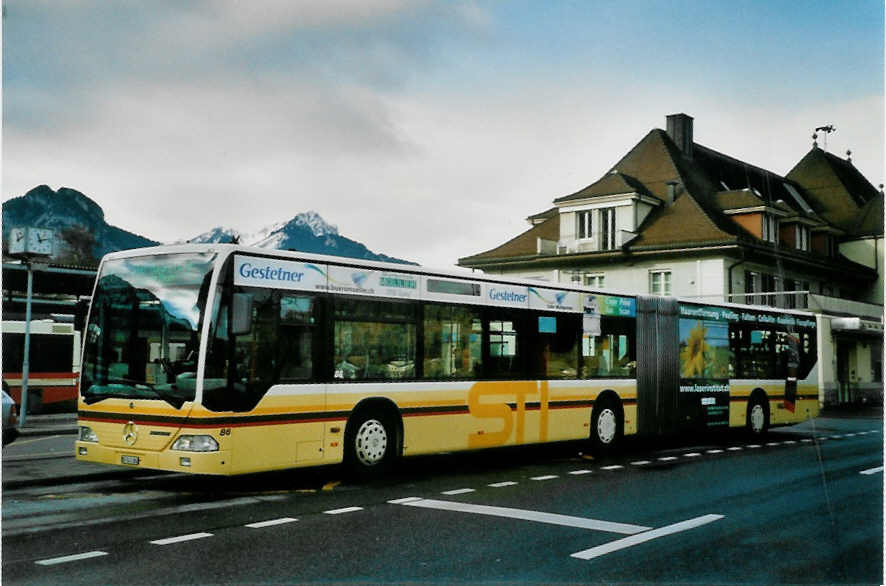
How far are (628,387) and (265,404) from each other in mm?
8163

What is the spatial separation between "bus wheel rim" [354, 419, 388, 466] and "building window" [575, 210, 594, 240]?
34316 millimetres

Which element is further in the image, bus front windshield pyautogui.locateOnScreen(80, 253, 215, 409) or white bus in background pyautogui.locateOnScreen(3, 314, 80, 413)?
white bus in background pyautogui.locateOnScreen(3, 314, 80, 413)

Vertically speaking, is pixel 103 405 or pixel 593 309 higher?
pixel 593 309

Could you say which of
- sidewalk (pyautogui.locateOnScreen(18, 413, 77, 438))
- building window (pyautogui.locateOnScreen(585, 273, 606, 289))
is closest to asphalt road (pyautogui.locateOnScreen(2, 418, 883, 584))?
sidewalk (pyautogui.locateOnScreen(18, 413, 77, 438))

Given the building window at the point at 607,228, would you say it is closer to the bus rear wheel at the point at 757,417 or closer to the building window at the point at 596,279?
the building window at the point at 596,279

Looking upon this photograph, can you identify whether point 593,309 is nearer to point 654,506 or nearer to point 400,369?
point 400,369

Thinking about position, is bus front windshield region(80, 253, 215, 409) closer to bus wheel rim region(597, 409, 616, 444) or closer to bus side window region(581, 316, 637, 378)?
bus side window region(581, 316, 637, 378)

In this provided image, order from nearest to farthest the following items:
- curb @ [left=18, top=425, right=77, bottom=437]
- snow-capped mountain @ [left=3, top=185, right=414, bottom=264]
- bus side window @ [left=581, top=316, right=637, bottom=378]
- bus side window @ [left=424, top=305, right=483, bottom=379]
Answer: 1. snow-capped mountain @ [left=3, top=185, right=414, bottom=264]
2. bus side window @ [left=424, top=305, right=483, bottom=379]
3. bus side window @ [left=581, top=316, right=637, bottom=378]
4. curb @ [left=18, top=425, right=77, bottom=437]

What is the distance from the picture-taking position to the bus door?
18094 mm

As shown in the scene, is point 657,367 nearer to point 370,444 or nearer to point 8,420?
point 370,444

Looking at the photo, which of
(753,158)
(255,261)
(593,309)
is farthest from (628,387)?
(255,261)

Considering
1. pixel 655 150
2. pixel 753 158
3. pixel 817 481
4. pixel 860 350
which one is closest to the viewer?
pixel 753 158

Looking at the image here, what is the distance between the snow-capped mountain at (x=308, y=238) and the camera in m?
11.9

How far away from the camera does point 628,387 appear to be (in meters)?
17.8
